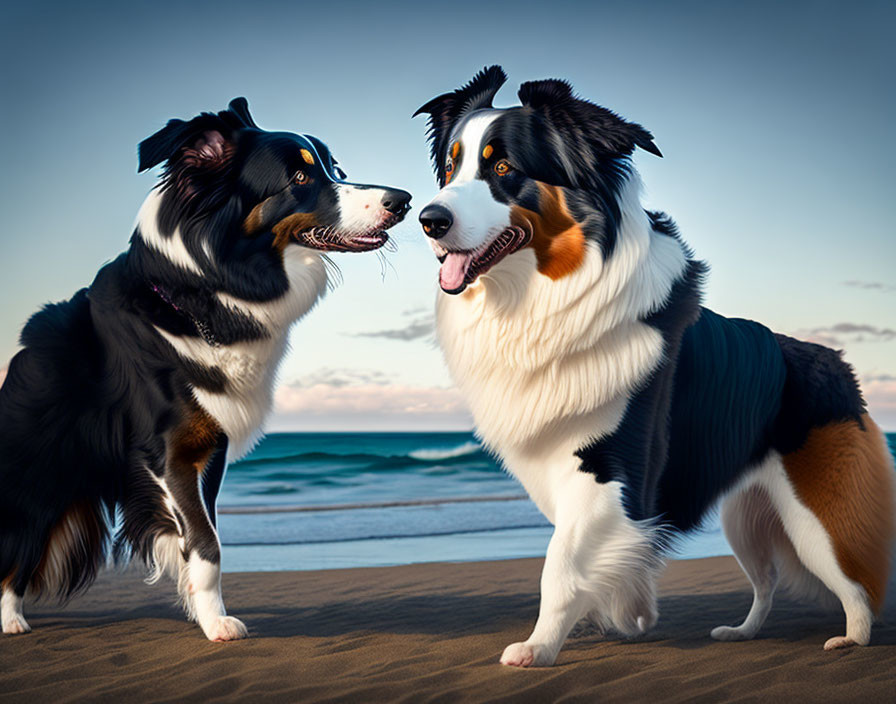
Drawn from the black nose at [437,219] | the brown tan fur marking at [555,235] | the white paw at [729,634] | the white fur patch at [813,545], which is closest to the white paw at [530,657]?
the white paw at [729,634]

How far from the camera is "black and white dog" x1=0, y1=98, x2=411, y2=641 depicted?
11.1 ft

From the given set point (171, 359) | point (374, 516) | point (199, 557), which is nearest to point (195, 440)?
point (171, 359)

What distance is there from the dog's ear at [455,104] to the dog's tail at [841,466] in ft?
5.45

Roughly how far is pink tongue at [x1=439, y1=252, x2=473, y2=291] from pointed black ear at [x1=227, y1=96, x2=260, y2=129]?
58.6 inches

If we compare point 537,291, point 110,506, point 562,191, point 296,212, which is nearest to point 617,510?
point 537,291

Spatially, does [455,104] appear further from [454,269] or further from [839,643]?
[839,643]

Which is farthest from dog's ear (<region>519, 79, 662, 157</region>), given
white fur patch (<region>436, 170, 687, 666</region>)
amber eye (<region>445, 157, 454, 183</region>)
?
amber eye (<region>445, 157, 454, 183</region>)

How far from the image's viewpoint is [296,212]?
11.6 ft

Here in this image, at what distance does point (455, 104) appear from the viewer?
11.1 ft

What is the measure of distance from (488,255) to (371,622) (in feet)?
6.58

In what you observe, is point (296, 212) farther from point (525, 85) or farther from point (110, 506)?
point (110, 506)

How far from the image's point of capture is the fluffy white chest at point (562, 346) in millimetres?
2930

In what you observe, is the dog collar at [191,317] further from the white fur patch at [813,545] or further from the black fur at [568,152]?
the white fur patch at [813,545]

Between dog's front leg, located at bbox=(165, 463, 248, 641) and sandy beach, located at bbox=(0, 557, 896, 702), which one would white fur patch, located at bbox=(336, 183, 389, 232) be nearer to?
dog's front leg, located at bbox=(165, 463, 248, 641)
